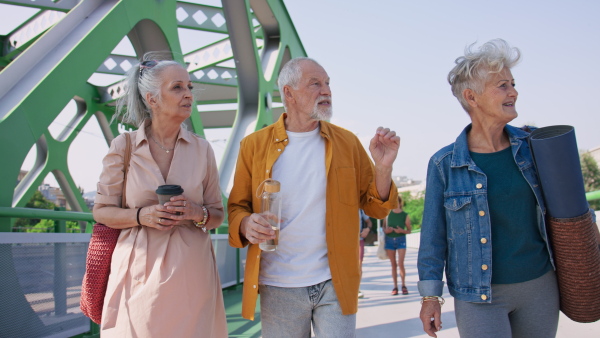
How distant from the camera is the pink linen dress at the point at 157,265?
7.25ft

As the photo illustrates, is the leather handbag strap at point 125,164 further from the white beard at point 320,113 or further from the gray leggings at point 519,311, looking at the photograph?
the gray leggings at point 519,311

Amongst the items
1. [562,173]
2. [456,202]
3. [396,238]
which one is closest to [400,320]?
[396,238]

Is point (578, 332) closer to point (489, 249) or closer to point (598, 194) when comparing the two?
point (598, 194)

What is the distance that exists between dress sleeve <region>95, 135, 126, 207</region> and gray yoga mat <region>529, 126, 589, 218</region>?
1853 millimetres

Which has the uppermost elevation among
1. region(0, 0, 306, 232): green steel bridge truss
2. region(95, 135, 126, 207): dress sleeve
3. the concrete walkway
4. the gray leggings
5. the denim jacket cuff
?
region(0, 0, 306, 232): green steel bridge truss

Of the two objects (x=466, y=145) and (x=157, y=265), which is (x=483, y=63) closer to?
(x=466, y=145)

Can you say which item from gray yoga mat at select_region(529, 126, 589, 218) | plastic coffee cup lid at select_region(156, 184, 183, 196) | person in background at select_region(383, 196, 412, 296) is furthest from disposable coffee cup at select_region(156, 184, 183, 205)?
person in background at select_region(383, 196, 412, 296)

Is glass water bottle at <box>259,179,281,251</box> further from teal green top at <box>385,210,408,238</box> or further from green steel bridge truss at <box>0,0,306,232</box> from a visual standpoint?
teal green top at <box>385,210,408,238</box>

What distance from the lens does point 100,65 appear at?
27.0 ft

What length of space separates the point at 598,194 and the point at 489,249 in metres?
2.35

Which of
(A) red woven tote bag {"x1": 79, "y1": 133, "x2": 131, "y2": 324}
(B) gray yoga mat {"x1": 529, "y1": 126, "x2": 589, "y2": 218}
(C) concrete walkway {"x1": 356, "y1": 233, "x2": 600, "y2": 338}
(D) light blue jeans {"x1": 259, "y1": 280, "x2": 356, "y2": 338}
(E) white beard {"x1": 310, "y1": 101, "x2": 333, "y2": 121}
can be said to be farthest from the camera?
(C) concrete walkway {"x1": 356, "y1": 233, "x2": 600, "y2": 338}

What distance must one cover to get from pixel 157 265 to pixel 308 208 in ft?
2.48

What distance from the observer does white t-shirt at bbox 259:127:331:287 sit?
8.14ft

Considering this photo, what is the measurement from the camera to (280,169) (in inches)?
105
